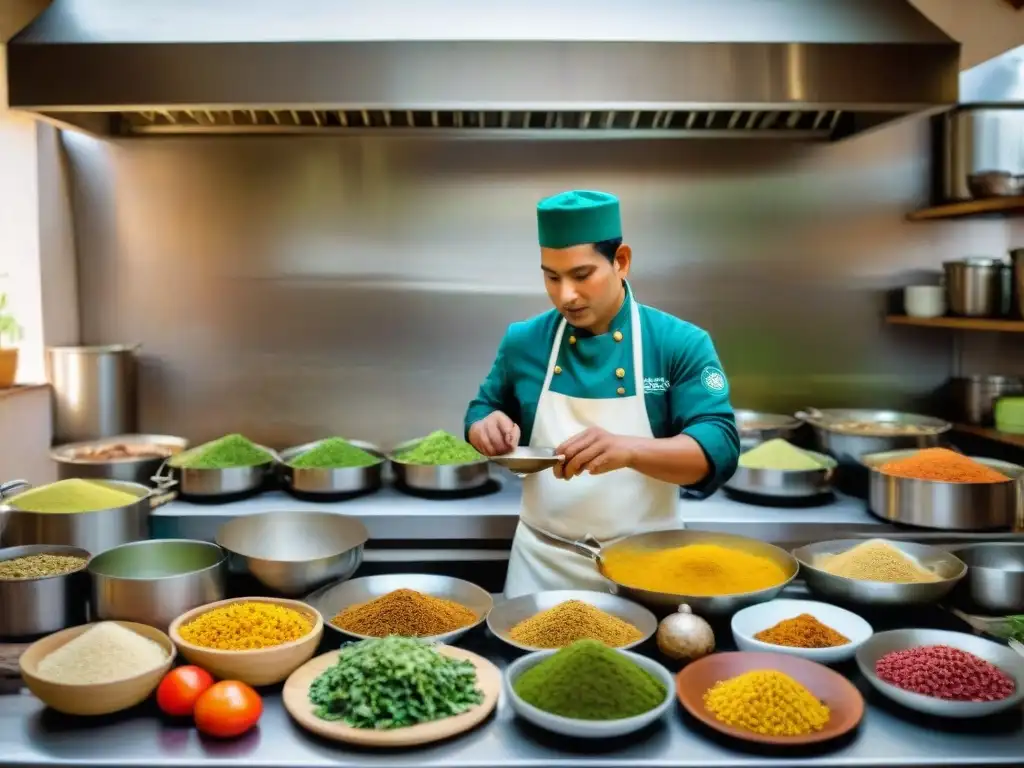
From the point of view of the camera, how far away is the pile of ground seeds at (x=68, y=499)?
231 centimetres

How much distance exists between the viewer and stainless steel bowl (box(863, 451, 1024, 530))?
8.46ft

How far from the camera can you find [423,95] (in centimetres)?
261

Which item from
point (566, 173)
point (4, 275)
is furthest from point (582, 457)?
point (4, 275)

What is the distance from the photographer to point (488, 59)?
8.50 feet

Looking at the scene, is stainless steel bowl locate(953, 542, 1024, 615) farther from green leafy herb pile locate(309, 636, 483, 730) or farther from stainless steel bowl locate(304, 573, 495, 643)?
green leafy herb pile locate(309, 636, 483, 730)

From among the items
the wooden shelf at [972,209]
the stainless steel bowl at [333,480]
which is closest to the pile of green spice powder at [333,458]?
the stainless steel bowl at [333,480]

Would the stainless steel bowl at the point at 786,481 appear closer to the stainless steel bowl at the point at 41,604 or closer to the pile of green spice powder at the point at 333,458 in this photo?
the pile of green spice powder at the point at 333,458

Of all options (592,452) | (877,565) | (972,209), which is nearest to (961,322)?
(972,209)

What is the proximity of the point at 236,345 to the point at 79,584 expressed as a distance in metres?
2.04

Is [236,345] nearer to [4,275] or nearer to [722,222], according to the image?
[4,275]

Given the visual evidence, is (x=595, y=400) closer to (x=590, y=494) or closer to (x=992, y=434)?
(x=590, y=494)

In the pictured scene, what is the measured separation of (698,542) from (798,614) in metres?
0.34

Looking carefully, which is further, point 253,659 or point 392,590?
point 392,590

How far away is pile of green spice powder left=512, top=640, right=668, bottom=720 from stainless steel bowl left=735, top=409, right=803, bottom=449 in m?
1.69
